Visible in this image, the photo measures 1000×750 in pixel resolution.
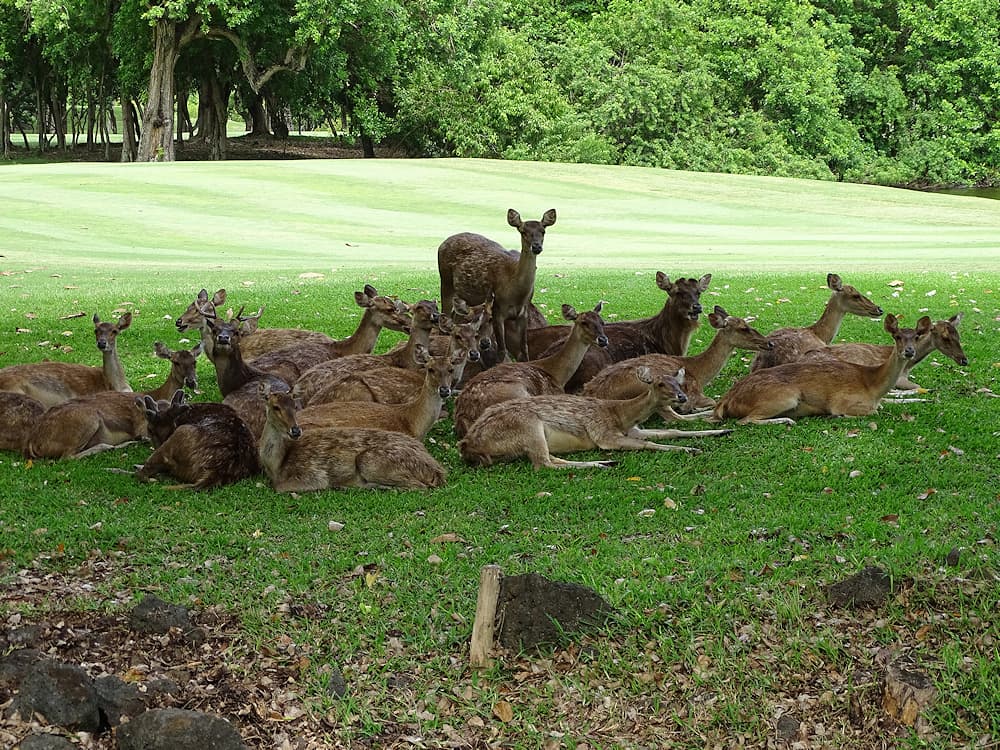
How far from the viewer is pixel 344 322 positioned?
13.7 m

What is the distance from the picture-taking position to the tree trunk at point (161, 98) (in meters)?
43.0

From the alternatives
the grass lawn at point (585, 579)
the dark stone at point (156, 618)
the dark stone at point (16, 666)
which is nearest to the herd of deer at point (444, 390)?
the grass lawn at point (585, 579)

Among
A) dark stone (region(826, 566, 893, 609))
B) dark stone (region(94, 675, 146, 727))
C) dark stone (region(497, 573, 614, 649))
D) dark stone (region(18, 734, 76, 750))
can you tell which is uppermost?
dark stone (region(826, 566, 893, 609))

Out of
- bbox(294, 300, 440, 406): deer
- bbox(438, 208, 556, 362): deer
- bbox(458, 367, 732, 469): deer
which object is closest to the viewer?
bbox(458, 367, 732, 469): deer

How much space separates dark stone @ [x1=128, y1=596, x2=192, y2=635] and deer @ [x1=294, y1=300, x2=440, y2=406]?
3167 millimetres

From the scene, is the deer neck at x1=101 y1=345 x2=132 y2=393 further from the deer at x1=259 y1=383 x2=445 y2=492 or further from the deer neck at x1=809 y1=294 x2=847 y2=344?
the deer neck at x1=809 y1=294 x2=847 y2=344

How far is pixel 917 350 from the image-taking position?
31.2 ft

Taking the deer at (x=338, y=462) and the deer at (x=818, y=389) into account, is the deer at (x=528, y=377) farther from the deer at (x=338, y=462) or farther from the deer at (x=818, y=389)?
the deer at (x=818, y=389)

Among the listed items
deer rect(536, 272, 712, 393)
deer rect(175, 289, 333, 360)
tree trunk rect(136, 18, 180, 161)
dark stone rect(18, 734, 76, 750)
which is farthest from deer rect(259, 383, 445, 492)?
tree trunk rect(136, 18, 180, 161)

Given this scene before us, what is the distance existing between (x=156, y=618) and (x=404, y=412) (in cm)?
324

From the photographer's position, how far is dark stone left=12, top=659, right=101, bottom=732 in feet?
16.2

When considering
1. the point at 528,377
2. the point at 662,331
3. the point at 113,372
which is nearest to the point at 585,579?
the point at 528,377

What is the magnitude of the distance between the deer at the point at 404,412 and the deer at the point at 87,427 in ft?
4.68

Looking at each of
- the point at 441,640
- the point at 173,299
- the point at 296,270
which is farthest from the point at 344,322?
the point at 441,640
